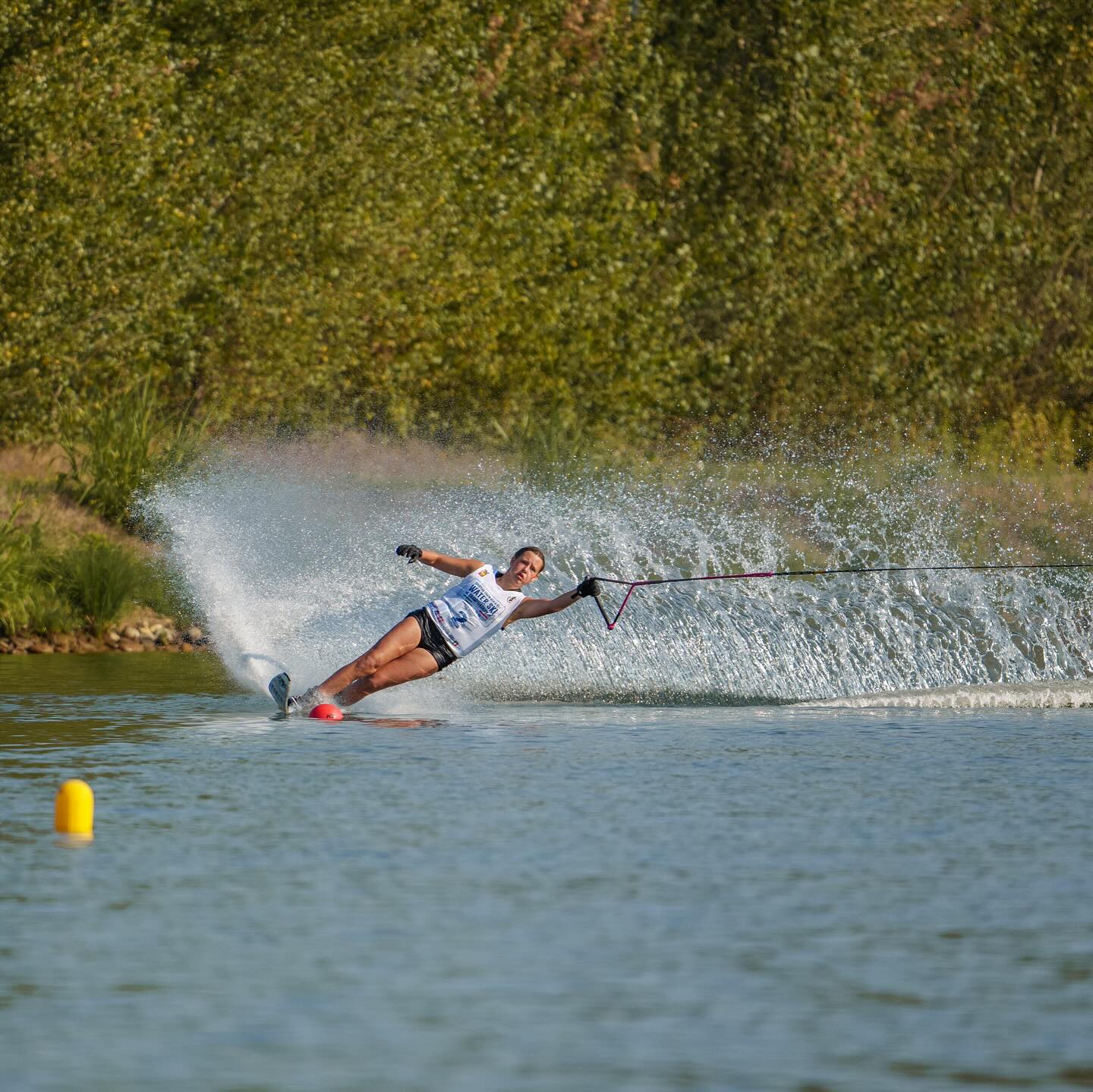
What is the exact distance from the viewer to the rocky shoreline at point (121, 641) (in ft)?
74.3

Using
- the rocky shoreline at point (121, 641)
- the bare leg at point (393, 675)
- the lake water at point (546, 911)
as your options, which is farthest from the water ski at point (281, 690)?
the rocky shoreline at point (121, 641)

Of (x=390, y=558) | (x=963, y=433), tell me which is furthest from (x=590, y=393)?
(x=390, y=558)

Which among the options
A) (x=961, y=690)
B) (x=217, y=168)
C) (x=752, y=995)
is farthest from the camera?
(x=217, y=168)

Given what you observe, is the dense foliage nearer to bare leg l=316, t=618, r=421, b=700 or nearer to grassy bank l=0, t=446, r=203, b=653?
grassy bank l=0, t=446, r=203, b=653

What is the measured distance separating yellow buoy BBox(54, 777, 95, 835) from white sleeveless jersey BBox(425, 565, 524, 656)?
19.7ft

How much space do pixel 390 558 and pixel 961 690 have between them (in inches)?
204

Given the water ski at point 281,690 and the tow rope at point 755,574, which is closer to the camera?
the water ski at point 281,690

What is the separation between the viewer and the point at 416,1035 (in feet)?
23.3

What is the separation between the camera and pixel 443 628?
1639 cm

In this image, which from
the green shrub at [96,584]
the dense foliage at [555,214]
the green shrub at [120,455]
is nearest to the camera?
the green shrub at [96,584]

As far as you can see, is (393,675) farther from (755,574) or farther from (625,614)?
(625,614)

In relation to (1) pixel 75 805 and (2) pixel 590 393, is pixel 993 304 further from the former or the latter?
(1) pixel 75 805

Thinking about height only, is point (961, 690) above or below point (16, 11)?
below

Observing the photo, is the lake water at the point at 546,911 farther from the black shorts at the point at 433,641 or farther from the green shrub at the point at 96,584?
the green shrub at the point at 96,584
